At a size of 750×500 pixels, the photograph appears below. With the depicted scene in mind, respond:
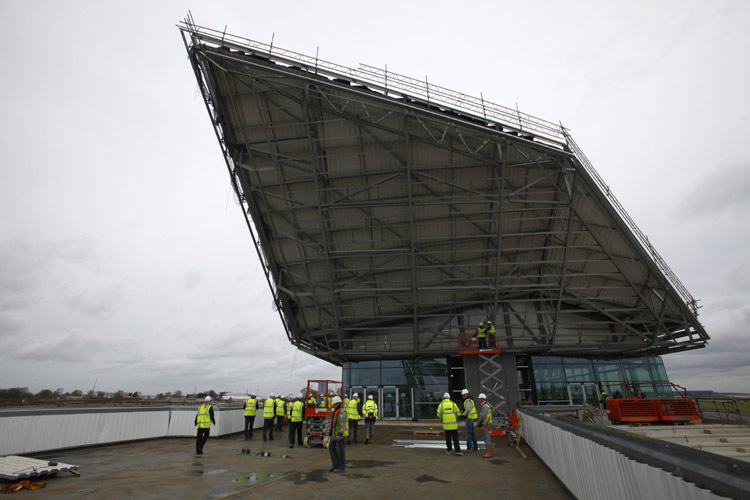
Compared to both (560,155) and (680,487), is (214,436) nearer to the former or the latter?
(680,487)

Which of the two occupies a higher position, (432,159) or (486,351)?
(432,159)

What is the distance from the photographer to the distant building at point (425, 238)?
16.9m

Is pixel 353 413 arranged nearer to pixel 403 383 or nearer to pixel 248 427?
pixel 248 427

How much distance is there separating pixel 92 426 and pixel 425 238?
16589mm

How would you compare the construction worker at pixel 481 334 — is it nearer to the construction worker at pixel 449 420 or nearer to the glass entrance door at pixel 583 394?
the glass entrance door at pixel 583 394

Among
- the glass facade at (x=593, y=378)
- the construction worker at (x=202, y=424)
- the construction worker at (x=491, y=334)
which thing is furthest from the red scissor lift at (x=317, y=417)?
the glass facade at (x=593, y=378)

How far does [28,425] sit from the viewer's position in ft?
36.2

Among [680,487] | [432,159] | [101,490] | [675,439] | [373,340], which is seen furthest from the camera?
[373,340]

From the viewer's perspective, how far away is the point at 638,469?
360 cm

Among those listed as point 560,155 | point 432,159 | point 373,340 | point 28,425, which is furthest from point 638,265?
point 28,425

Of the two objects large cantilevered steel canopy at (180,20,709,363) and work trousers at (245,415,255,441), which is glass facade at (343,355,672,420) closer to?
large cantilevered steel canopy at (180,20,709,363)

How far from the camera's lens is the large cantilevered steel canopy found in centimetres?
1667

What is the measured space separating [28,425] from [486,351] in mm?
19638

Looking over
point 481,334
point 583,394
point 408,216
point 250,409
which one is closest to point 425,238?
point 408,216
